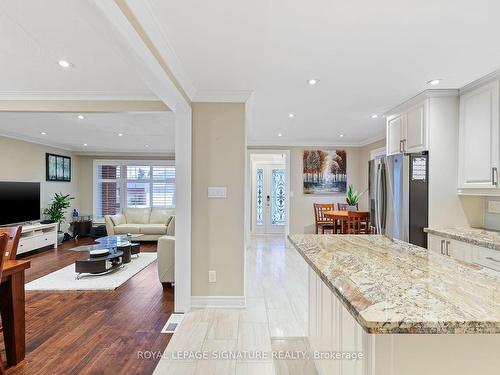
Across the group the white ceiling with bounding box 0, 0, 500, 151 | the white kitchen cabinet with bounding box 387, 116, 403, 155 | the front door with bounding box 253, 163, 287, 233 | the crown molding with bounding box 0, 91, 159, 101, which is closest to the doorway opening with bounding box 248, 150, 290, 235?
the front door with bounding box 253, 163, 287, 233

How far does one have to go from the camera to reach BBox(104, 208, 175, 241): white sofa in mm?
6516

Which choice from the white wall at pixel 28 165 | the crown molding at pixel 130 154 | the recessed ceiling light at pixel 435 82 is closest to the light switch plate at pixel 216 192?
the recessed ceiling light at pixel 435 82

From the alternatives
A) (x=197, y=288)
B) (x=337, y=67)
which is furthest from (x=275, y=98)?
(x=197, y=288)

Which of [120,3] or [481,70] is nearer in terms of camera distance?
[120,3]

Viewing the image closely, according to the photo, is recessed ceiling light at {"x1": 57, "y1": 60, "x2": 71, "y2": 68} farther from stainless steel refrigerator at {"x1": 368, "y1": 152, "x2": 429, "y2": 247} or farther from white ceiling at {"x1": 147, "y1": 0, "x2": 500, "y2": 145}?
stainless steel refrigerator at {"x1": 368, "y1": 152, "x2": 429, "y2": 247}

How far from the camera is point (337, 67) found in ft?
7.96

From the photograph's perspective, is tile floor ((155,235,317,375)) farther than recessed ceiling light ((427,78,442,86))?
No

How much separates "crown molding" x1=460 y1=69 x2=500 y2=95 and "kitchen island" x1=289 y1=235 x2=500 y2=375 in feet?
6.37

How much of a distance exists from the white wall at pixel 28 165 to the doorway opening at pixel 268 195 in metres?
5.03

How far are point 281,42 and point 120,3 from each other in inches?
42.8

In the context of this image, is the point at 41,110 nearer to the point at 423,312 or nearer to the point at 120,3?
the point at 120,3

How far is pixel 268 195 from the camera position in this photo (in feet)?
26.3

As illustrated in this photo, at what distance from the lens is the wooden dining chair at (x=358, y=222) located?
4.63m

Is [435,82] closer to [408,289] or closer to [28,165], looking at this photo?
[408,289]
